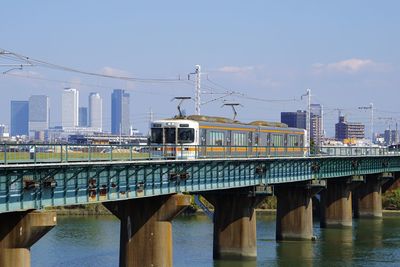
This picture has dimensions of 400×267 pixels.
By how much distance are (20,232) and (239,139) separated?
3734cm

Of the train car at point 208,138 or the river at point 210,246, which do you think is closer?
the train car at point 208,138

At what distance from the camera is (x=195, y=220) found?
121 m

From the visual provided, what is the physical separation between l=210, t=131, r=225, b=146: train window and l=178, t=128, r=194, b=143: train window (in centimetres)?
330

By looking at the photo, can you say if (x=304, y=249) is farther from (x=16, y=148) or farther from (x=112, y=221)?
(x=16, y=148)

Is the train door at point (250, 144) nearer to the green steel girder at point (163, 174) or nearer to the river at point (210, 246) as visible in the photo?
the green steel girder at point (163, 174)

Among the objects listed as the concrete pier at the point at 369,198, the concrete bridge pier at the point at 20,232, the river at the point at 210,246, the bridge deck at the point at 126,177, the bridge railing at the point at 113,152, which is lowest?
the river at the point at 210,246

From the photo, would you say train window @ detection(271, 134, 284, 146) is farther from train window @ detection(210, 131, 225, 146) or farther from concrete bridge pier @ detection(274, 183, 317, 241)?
train window @ detection(210, 131, 225, 146)

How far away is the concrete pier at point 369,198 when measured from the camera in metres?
128

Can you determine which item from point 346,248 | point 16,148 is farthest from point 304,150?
point 16,148

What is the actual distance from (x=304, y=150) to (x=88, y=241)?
80.4 ft

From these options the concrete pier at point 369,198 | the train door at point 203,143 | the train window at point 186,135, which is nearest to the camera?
the train door at point 203,143

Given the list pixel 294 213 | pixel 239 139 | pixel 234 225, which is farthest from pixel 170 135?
pixel 294 213

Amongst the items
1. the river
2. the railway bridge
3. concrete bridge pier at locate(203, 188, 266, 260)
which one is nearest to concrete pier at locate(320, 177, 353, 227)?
the river

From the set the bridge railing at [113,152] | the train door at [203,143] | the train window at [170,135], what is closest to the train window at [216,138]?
the bridge railing at [113,152]
